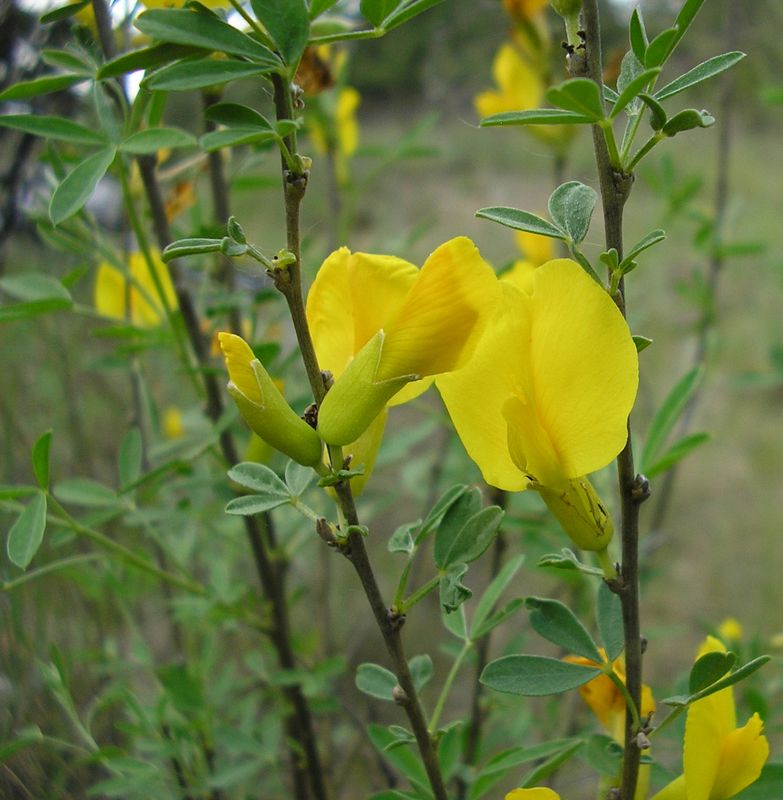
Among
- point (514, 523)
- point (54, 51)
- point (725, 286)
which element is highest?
point (54, 51)

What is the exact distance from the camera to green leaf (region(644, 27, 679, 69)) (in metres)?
0.30

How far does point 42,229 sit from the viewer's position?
668mm

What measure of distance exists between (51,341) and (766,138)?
14.1 feet

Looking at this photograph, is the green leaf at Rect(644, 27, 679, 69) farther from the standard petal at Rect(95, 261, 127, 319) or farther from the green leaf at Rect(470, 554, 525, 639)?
the standard petal at Rect(95, 261, 127, 319)

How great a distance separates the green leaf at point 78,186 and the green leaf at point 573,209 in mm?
216

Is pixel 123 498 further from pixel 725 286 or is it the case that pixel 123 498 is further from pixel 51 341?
pixel 725 286

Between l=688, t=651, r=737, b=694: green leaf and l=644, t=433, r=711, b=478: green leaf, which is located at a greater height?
l=644, t=433, r=711, b=478: green leaf

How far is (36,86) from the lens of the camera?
40cm

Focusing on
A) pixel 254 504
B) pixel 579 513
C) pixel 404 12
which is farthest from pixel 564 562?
pixel 404 12

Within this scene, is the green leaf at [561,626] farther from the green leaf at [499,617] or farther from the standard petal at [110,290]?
the standard petal at [110,290]

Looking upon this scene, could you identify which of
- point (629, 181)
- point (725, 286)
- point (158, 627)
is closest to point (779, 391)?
point (725, 286)

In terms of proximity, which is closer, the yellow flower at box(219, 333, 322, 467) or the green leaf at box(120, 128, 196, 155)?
the yellow flower at box(219, 333, 322, 467)

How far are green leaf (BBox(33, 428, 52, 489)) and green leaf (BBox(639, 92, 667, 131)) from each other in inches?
14.3

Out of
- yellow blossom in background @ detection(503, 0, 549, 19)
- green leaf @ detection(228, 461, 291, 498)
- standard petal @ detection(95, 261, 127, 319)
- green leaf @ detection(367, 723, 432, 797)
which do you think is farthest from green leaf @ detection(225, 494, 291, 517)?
yellow blossom in background @ detection(503, 0, 549, 19)
